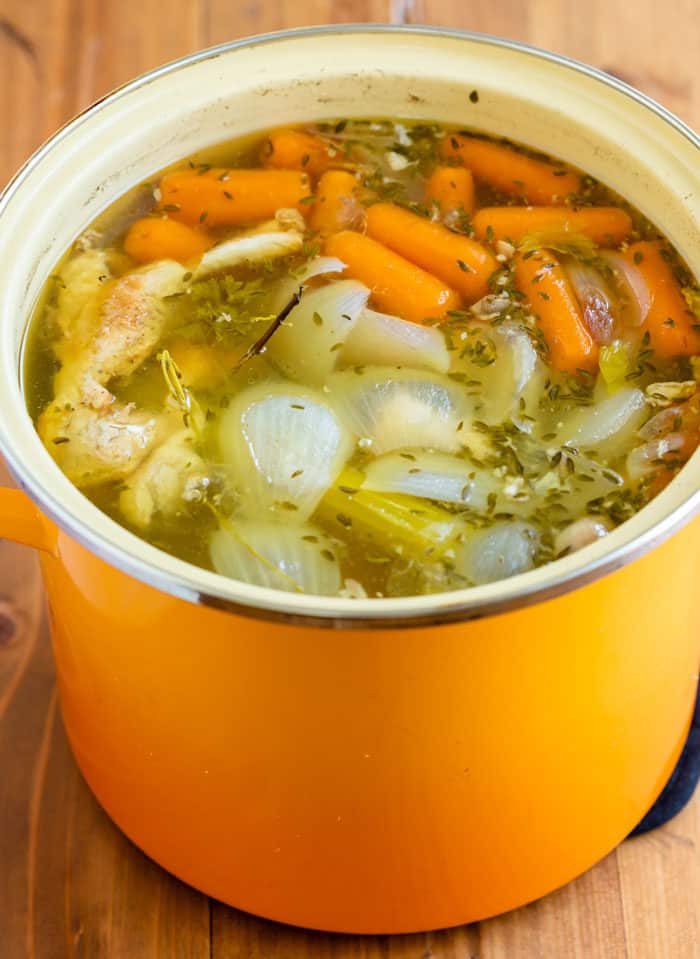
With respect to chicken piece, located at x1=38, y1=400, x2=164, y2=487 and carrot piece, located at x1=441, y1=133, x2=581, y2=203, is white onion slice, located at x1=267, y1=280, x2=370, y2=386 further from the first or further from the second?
carrot piece, located at x1=441, y1=133, x2=581, y2=203

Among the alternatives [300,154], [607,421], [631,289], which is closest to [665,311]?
[631,289]

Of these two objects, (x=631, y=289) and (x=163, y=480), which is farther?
(x=631, y=289)

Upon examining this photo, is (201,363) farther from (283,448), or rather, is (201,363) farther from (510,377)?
(510,377)

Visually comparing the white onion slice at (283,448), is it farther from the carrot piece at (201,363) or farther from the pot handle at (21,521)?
the pot handle at (21,521)

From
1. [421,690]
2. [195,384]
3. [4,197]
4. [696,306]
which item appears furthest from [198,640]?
[696,306]

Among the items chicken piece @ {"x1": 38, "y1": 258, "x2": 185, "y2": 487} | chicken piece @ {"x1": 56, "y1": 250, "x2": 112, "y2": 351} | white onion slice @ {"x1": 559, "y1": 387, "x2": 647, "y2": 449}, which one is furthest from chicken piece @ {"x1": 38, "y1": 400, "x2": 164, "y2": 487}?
white onion slice @ {"x1": 559, "y1": 387, "x2": 647, "y2": 449}

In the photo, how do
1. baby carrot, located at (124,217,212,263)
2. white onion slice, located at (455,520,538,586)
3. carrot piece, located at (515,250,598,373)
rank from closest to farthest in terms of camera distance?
white onion slice, located at (455,520,538,586), carrot piece, located at (515,250,598,373), baby carrot, located at (124,217,212,263)
